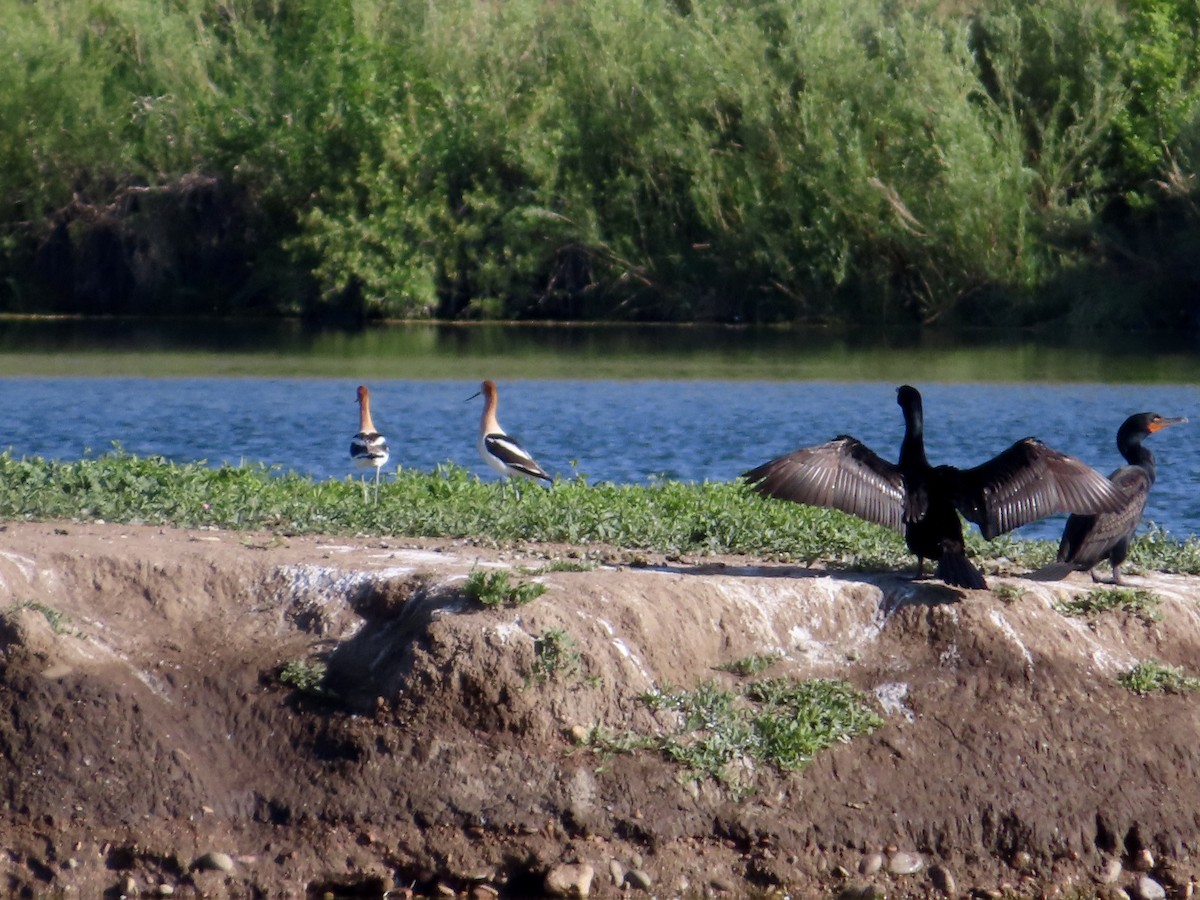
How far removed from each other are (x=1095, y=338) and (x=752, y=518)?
2809 centimetres

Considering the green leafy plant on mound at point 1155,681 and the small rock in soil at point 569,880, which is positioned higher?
the green leafy plant on mound at point 1155,681

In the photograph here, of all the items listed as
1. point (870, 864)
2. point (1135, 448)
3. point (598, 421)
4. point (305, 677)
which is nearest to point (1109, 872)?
point (870, 864)

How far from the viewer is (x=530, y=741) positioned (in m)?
7.33

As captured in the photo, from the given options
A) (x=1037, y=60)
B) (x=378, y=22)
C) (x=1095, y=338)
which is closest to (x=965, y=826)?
(x=1095, y=338)

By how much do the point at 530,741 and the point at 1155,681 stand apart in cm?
279

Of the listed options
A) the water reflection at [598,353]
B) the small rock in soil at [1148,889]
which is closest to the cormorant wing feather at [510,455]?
the small rock in soil at [1148,889]

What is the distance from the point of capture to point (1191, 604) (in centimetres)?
822

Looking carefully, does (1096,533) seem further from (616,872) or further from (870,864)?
(616,872)

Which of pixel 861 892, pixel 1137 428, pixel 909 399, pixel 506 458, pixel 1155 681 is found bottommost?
pixel 861 892

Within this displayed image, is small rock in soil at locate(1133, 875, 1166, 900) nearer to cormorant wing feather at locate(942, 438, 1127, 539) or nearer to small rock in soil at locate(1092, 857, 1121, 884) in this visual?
small rock in soil at locate(1092, 857, 1121, 884)

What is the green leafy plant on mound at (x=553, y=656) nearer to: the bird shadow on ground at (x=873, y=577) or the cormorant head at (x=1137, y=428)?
the bird shadow on ground at (x=873, y=577)

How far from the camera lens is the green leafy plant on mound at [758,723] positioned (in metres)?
7.34

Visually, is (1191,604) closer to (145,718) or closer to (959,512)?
(959,512)

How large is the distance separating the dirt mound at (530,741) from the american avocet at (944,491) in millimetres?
305
